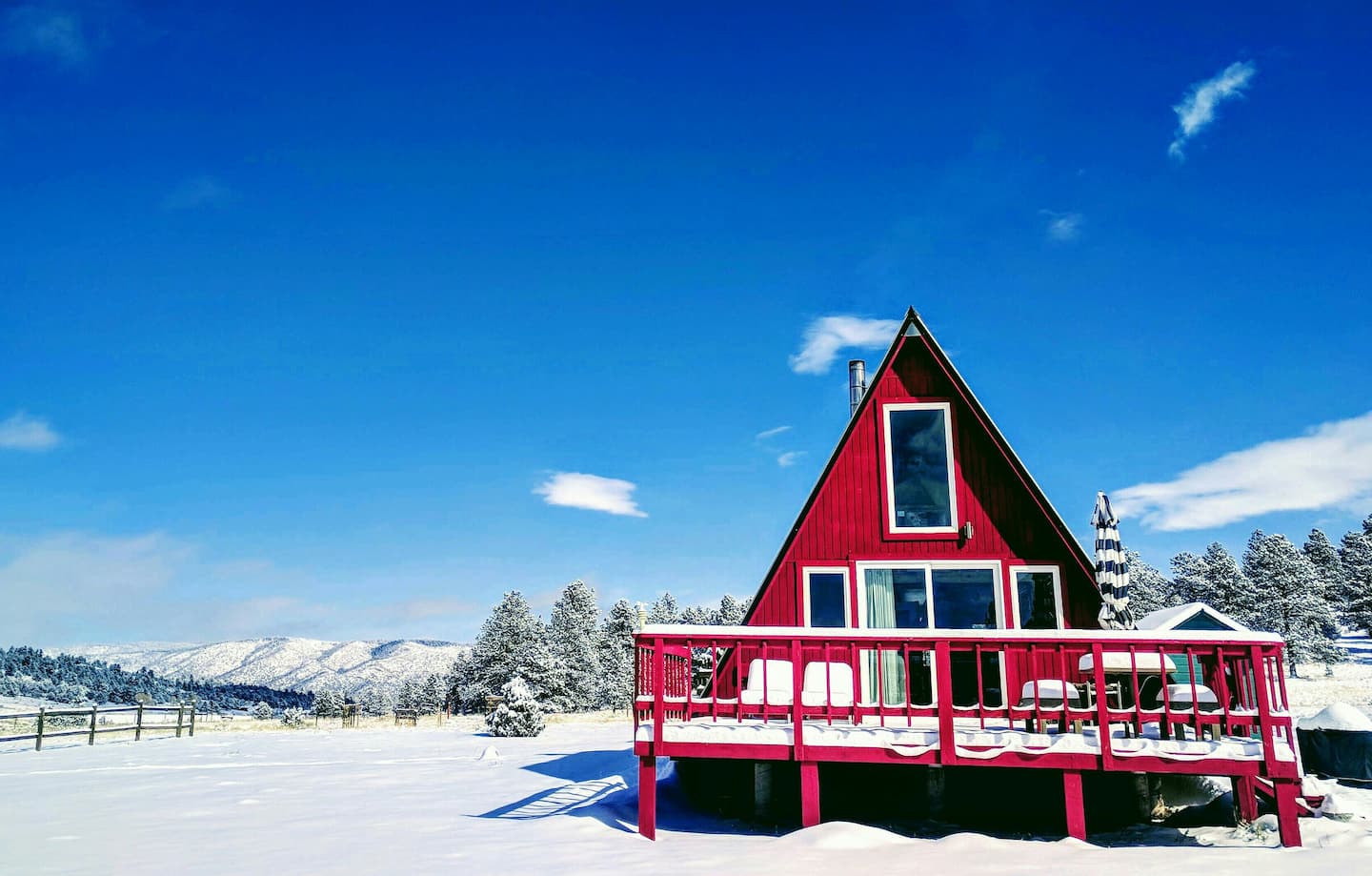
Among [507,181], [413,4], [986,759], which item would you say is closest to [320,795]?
[986,759]

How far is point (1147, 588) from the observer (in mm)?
59594

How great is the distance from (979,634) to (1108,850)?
1.87 meters

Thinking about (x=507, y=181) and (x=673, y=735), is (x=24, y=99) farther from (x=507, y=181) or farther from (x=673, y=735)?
(x=673, y=735)

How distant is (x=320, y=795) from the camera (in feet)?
34.3

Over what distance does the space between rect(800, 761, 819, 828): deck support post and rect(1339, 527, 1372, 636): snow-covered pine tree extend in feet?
228

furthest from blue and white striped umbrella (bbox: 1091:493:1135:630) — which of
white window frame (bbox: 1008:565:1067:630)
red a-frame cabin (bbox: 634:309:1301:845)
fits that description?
A: white window frame (bbox: 1008:565:1067:630)

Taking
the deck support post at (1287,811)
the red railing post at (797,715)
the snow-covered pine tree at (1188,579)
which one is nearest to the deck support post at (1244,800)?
the deck support post at (1287,811)

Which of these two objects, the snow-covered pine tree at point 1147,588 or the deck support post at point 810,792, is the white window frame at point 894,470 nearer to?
the deck support post at point 810,792

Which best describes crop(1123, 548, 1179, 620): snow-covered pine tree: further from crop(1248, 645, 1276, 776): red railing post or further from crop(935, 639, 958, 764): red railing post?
crop(935, 639, 958, 764): red railing post

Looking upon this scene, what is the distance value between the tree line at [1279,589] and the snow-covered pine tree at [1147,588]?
71 millimetres

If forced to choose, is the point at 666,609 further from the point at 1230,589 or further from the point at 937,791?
the point at 937,791

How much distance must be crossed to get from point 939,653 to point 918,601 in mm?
4790

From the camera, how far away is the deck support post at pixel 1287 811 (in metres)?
6.76

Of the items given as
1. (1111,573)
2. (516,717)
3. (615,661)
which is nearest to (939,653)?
(1111,573)
